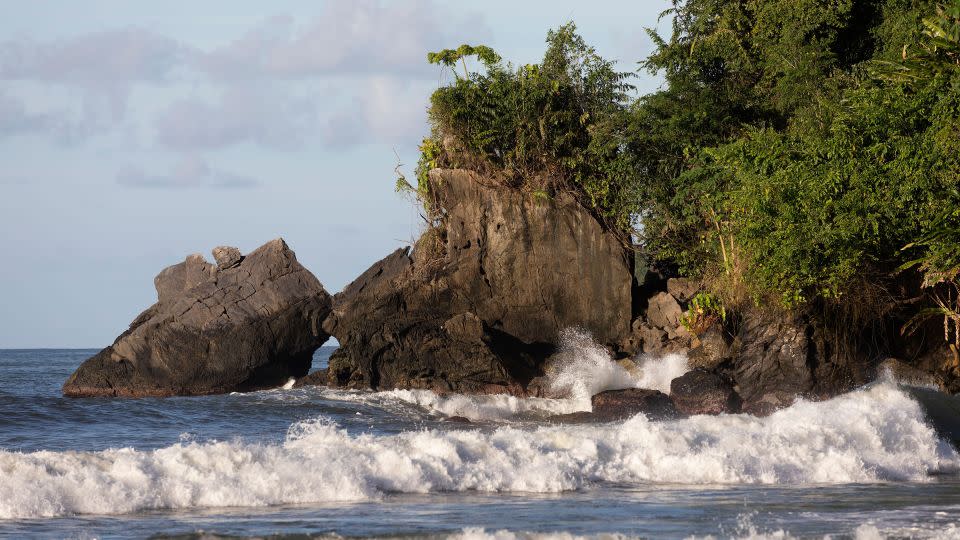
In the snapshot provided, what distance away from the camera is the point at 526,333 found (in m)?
24.2

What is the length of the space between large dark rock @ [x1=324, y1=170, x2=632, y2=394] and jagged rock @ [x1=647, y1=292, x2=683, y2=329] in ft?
1.66

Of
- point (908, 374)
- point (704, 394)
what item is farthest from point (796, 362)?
point (908, 374)

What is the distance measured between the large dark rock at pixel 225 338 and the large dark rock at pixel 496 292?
2.27 meters

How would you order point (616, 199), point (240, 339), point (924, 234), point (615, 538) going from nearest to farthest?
point (615, 538), point (924, 234), point (616, 199), point (240, 339)

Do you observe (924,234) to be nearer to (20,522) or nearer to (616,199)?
(616,199)

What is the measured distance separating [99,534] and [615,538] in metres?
4.58

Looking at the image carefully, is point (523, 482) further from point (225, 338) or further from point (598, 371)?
point (225, 338)

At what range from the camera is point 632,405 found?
20.0 m

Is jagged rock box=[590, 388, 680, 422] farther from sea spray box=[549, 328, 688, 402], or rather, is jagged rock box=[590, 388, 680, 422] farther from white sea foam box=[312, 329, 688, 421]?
sea spray box=[549, 328, 688, 402]

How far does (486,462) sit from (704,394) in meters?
7.55

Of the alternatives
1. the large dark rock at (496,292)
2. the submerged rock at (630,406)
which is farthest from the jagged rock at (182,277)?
the submerged rock at (630,406)

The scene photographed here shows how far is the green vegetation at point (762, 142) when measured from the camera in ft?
59.4

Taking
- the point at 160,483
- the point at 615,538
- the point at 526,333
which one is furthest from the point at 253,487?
the point at 526,333

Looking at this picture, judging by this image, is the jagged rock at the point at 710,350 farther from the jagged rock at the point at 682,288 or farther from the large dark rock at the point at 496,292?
the large dark rock at the point at 496,292
